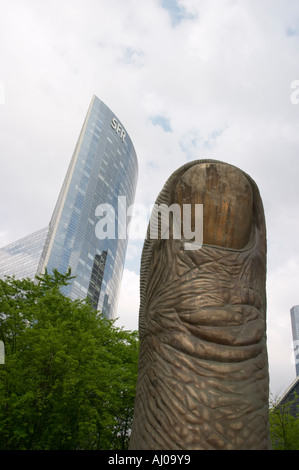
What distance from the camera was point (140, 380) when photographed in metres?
3.42

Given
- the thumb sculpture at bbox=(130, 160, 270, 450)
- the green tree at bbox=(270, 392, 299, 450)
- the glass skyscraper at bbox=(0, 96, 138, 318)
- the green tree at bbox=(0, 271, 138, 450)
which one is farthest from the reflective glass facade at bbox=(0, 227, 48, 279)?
the thumb sculpture at bbox=(130, 160, 270, 450)

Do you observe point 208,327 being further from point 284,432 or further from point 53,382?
point 284,432

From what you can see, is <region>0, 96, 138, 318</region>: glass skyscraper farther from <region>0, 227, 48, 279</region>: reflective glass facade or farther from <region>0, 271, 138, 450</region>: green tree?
<region>0, 271, 138, 450</region>: green tree

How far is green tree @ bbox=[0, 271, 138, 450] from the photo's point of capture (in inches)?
391

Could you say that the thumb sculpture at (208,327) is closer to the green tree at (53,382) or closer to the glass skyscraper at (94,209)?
the green tree at (53,382)

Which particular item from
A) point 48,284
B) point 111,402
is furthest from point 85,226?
point 111,402

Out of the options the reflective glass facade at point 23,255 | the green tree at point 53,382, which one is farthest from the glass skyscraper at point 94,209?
the green tree at point 53,382

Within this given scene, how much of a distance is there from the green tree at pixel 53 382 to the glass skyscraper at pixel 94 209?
1593 inches

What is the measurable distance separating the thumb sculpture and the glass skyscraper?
162 feet

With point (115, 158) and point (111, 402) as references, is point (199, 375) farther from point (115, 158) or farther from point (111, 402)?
point (115, 158)

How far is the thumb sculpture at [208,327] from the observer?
2.74 metres

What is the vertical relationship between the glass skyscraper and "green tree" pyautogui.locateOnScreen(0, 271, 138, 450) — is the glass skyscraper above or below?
above
